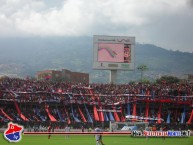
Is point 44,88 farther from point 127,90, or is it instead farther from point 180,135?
point 180,135

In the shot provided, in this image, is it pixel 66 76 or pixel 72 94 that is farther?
pixel 66 76

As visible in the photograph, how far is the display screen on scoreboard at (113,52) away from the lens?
222 feet

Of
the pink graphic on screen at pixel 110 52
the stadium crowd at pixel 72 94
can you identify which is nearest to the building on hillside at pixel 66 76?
the pink graphic on screen at pixel 110 52

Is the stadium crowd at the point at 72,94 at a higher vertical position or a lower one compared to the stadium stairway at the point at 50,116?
higher

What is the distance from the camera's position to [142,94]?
196 ft

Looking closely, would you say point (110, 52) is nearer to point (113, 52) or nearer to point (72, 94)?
point (113, 52)

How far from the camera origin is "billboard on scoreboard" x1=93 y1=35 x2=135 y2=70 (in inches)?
2667

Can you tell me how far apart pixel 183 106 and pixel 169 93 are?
3192 mm

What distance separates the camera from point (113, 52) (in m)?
68.1

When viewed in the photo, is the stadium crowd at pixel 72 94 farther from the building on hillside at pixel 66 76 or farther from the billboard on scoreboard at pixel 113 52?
the building on hillside at pixel 66 76

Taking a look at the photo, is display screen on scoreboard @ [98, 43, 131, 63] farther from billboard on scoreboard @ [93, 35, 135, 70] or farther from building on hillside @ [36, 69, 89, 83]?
building on hillside @ [36, 69, 89, 83]

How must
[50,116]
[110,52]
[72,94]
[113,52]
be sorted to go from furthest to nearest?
[110,52] < [113,52] < [72,94] < [50,116]

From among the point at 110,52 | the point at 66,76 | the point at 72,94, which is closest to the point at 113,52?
the point at 110,52

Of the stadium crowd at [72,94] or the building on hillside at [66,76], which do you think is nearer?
the stadium crowd at [72,94]
